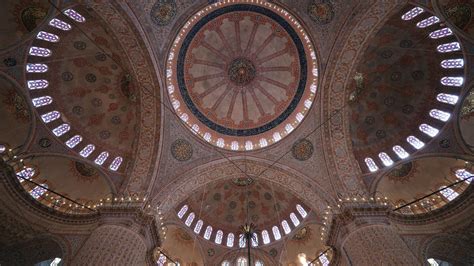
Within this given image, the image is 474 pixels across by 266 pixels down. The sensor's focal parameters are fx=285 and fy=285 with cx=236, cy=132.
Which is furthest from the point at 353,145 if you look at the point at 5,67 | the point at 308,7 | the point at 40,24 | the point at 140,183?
the point at 5,67

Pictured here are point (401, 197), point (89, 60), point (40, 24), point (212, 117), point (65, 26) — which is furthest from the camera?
point (212, 117)

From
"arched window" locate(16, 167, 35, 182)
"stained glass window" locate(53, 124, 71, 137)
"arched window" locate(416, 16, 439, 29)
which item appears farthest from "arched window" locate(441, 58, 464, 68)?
"arched window" locate(16, 167, 35, 182)

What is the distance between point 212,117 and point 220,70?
272 cm

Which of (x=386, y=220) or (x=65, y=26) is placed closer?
(x=386, y=220)

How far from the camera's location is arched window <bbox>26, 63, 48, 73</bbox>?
40.6 feet

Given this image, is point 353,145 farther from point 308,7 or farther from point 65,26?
point 65,26

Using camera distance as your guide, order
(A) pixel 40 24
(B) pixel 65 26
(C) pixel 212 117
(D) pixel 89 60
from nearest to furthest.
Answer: (A) pixel 40 24, (B) pixel 65 26, (D) pixel 89 60, (C) pixel 212 117

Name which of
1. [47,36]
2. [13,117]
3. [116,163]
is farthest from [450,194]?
[13,117]

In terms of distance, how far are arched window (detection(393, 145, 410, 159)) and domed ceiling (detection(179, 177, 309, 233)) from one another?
5.89 meters

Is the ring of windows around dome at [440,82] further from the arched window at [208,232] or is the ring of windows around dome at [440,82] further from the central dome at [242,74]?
the arched window at [208,232]

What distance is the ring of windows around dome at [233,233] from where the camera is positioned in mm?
16453

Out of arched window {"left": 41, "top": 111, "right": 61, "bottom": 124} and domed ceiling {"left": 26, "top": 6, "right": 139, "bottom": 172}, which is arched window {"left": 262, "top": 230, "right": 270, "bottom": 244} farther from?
arched window {"left": 41, "top": 111, "right": 61, "bottom": 124}

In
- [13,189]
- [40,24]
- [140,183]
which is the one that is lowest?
[13,189]

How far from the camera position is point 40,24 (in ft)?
36.9
